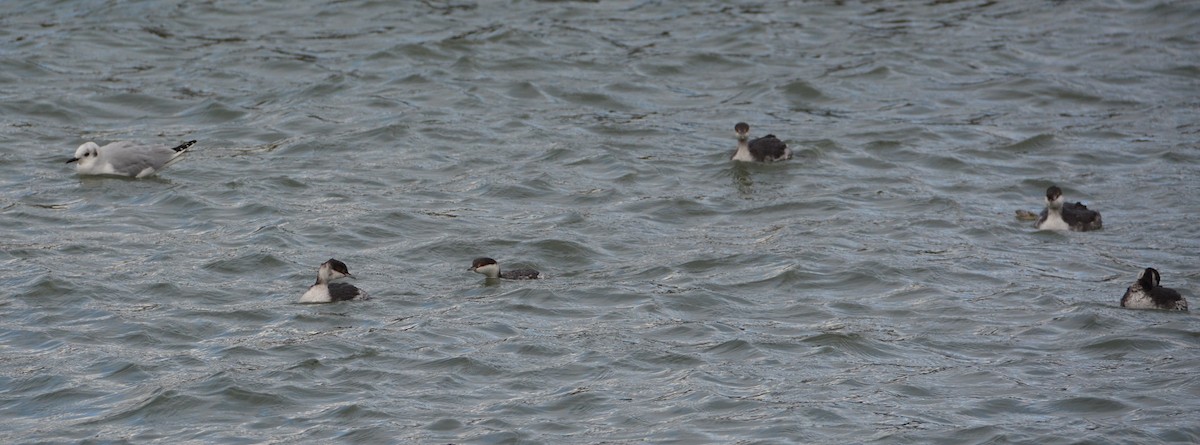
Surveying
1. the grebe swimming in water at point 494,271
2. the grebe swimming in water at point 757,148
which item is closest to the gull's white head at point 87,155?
the grebe swimming in water at point 494,271

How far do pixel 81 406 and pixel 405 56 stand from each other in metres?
12.4

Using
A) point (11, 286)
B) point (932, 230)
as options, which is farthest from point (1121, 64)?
point (11, 286)

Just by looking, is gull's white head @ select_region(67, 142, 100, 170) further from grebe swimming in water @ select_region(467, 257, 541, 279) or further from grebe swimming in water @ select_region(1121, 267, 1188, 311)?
grebe swimming in water @ select_region(1121, 267, 1188, 311)

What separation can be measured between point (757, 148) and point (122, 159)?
714cm

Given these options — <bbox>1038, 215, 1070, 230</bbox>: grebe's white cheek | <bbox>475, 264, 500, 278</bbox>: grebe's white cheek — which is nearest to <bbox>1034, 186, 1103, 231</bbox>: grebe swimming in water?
<bbox>1038, 215, 1070, 230</bbox>: grebe's white cheek

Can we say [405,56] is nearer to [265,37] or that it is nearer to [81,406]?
[265,37]

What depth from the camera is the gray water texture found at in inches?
448

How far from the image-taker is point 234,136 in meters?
19.4

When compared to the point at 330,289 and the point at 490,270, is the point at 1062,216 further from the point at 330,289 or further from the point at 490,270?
the point at 330,289

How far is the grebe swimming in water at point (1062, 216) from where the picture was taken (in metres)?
16.2

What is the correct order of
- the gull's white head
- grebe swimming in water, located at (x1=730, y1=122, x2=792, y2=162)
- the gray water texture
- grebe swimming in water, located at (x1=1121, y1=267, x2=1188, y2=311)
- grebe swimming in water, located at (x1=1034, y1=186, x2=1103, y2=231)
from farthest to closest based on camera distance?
grebe swimming in water, located at (x1=730, y1=122, x2=792, y2=162), the gull's white head, grebe swimming in water, located at (x1=1034, y1=186, x2=1103, y2=231), grebe swimming in water, located at (x1=1121, y1=267, x2=1188, y2=311), the gray water texture

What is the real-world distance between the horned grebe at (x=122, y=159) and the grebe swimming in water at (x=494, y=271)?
16.6ft

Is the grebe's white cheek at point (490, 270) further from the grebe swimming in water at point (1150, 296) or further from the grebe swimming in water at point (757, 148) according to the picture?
the grebe swimming in water at point (1150, 296)

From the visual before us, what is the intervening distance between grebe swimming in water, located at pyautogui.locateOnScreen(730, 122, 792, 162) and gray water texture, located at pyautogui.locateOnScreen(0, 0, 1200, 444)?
0.35 metres
